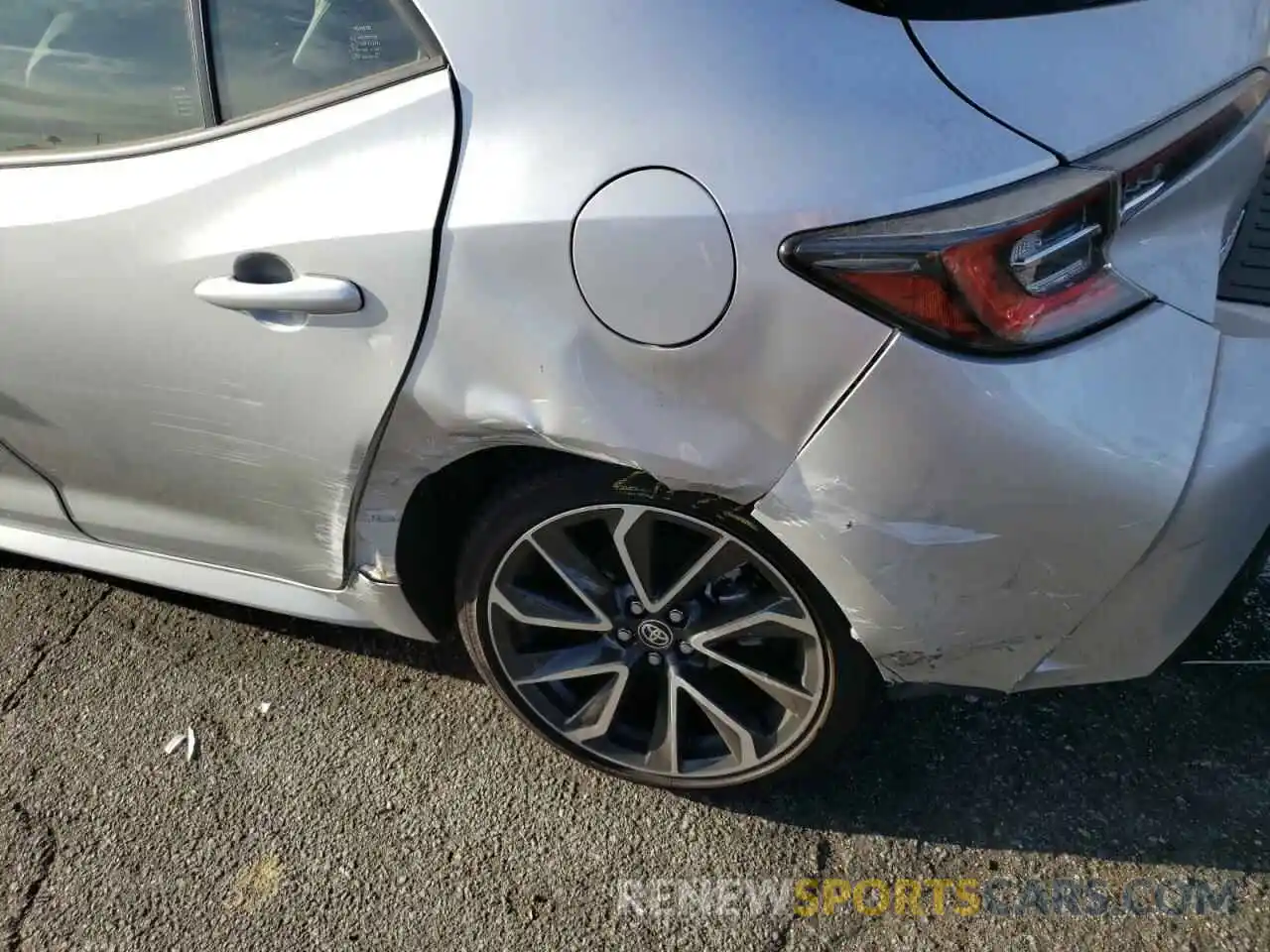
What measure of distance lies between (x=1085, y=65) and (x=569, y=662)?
1355 millimetres

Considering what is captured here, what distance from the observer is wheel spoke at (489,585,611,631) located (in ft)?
6.49

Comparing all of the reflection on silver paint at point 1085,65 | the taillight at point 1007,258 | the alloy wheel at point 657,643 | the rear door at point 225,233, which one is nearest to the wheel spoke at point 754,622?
the alloy wheel at point 657,643

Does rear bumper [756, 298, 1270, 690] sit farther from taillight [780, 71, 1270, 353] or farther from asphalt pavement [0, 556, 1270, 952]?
asphalt pavement [0, 556, 1270, 952]

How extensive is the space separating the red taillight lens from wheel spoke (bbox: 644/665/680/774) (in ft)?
2.90

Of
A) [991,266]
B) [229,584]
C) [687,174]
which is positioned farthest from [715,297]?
[229,584]

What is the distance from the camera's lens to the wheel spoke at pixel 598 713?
204 cm

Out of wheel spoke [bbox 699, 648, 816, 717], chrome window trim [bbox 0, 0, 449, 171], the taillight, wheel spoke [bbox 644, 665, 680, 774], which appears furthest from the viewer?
wheel spoke [bbox 644, 665, 680, 774]

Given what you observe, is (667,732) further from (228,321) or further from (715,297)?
(228,321)

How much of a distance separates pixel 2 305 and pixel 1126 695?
2.33 m

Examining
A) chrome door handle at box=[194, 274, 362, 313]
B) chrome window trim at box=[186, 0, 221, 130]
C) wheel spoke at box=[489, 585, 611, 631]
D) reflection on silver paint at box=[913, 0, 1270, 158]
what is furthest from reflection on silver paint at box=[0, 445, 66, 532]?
reflection on silver paint at box=[913, 0, 1270, 158]

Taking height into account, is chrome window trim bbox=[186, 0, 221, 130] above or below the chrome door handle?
above

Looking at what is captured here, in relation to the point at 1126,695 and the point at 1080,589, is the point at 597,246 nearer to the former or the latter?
the point at 1080,589

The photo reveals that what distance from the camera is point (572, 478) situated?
5.64 feet

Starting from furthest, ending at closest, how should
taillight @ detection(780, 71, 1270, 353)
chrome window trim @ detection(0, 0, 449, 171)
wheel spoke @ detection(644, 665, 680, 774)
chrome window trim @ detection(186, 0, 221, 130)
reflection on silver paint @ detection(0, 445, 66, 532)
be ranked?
reflection on silver paint @ detection(0, 445, 66, 532) → wheel spoke @ detection(644, 665, 680, 774) → chrome window trim @ detection(186, 0, 221, 130) → chrome window trim @ detection(0, 0, 449, 171) → taillight @ detection(780, 71, 1270, 353)
